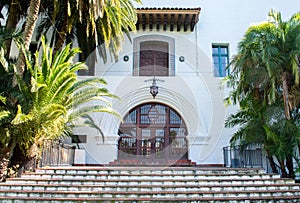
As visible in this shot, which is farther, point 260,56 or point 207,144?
point 207,144

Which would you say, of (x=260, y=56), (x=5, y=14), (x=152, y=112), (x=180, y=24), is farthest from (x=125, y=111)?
(x=5, y=14)

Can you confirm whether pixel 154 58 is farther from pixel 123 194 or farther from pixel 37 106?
pixel 123 194

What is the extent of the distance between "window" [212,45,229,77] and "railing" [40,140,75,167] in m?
8.28

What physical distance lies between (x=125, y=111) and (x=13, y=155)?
6298mm

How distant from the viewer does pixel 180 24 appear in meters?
15.6

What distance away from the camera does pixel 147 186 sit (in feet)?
26.3

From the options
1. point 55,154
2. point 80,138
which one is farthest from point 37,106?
point 80,138

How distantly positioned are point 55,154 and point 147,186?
4194 mm

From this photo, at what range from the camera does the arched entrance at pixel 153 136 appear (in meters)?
14.3

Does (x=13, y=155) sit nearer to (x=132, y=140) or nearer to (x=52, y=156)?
(x=52, y=156)

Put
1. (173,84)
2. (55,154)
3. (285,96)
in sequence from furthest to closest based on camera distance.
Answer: (173,84), (55,154), (285,96)

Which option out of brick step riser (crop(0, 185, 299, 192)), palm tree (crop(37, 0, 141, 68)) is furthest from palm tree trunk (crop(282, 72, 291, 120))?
palm tree (crop(37, 0, 141, 68))

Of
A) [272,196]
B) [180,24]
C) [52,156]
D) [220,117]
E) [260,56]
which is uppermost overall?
[180,24]

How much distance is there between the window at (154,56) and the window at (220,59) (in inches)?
88.0
